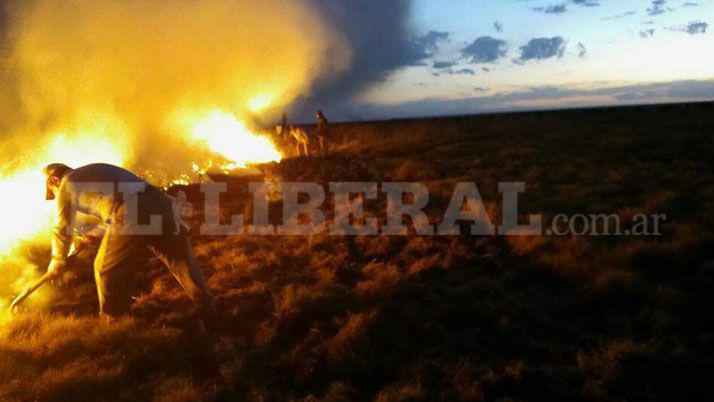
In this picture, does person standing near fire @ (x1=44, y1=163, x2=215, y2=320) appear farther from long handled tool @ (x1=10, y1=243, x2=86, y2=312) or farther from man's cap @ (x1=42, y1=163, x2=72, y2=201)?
long handled tool @ (x1=10, y1=243, x2=86, y2=312)

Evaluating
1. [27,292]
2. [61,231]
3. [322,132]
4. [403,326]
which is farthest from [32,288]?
[322,132]

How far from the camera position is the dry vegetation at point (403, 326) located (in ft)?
16.4

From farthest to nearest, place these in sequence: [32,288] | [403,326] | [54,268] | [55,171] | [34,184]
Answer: [34,184]
[32,288]
[55,171]
[403,326]
[54,268]

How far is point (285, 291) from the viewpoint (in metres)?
7.02

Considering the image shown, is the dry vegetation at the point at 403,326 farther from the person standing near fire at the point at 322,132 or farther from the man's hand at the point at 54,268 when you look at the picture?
the person standing near fire at the point at 322,132

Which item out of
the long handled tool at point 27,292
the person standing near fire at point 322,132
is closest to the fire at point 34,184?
the long handled tool at point 27,292

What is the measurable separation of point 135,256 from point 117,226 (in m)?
0.39

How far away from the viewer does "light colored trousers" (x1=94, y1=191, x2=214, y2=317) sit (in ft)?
19.9

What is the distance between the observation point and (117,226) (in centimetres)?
605

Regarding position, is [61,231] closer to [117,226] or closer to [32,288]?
[117,226]

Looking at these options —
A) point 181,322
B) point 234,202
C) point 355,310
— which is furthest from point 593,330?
point 234,202

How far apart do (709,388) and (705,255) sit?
336cm

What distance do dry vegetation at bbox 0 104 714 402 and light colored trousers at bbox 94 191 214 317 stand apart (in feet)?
0.98

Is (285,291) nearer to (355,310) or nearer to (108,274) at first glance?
(355,310)
